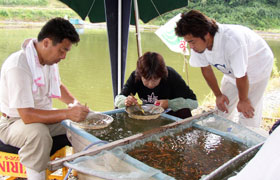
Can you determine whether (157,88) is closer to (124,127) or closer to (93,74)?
(124,127)

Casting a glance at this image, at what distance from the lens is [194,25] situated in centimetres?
205

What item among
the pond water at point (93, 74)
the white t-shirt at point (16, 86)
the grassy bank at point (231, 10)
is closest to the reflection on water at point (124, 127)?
the white t-shirt at point (16, 86)

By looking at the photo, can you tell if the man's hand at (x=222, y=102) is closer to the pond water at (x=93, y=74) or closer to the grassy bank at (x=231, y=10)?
the pond water at (x=93, y=74)

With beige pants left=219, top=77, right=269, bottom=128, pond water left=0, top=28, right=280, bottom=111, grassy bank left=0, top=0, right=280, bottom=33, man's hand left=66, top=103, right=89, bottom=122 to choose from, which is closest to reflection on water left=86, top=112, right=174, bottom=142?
man's hand left=66, top=103, right=89, bottom=122

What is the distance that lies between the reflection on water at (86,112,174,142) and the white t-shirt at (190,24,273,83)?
79cm

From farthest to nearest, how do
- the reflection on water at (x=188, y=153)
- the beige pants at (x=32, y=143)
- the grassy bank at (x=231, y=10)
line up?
the grassy bank at (x=231, y=10), the beige pants at (x=32, y=143), the reflection on water at (x=188, y=153)

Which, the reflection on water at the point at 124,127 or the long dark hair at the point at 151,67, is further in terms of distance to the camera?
the long dark hair at the point at 151,67

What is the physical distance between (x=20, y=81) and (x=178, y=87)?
154 cm

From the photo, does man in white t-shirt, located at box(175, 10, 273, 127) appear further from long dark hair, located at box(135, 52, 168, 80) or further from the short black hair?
the short black hair

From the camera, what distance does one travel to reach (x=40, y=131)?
1719mm

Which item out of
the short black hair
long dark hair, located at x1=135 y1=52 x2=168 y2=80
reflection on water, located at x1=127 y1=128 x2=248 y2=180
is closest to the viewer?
reflection on water, located at x1=127 y1=128 x2=248 y2=180

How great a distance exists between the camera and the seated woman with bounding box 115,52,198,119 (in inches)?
90.6

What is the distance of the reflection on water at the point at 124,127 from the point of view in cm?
177

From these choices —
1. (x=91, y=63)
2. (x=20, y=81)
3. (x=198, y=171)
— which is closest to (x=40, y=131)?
(x=20, y=81)
